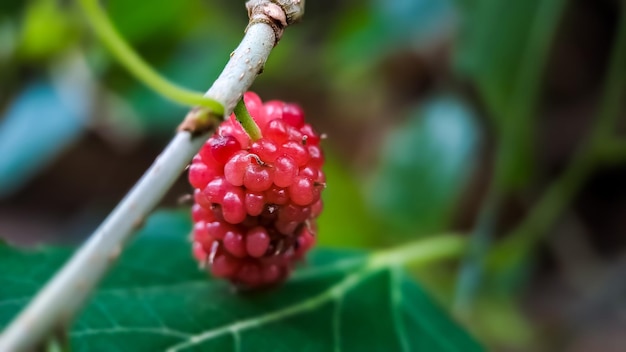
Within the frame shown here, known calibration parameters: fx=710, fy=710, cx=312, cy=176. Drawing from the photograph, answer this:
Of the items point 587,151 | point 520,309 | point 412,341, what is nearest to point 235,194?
point 412,341

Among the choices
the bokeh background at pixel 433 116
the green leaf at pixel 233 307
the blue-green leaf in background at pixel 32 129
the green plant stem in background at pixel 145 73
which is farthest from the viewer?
→ the blue-green leaf in background at pixel 32 129

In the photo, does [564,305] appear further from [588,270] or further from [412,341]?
[412,341]

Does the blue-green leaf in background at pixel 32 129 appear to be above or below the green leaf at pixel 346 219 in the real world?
above

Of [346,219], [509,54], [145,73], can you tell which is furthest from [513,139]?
[145,73]

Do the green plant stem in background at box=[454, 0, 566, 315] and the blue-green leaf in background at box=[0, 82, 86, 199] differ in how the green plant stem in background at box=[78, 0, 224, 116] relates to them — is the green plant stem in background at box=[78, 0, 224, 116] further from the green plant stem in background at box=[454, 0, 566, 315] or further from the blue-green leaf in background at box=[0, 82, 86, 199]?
the blue-green leaf in background at box=[0, 82, 86, 199]

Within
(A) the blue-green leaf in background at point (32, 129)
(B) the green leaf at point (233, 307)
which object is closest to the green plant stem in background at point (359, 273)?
(B) the green leaf at point (233, 307)

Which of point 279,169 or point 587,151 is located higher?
point 587,151

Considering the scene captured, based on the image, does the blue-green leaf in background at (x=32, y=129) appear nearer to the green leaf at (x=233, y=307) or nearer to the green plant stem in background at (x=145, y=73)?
the green leaf at (x=233, y=307)
